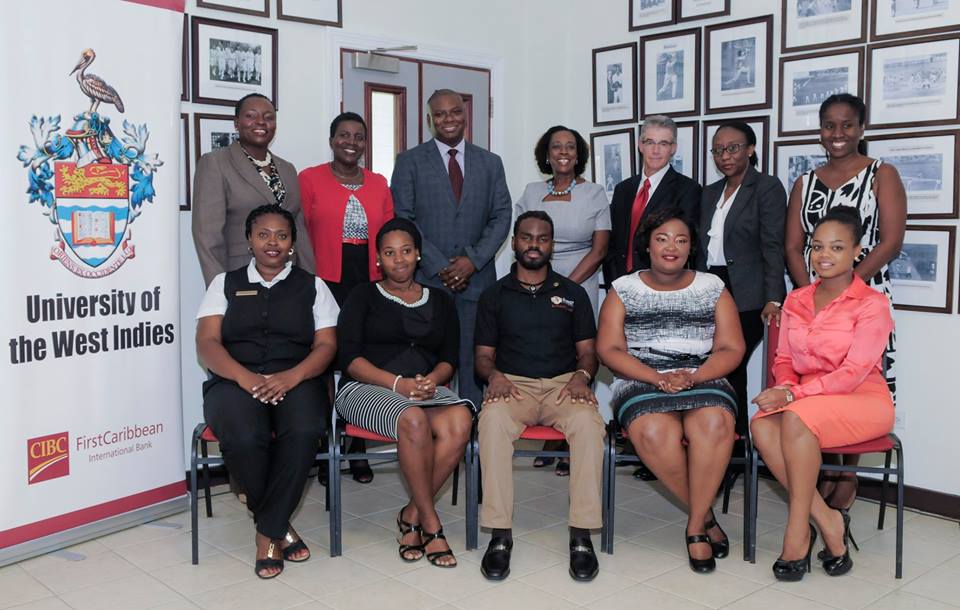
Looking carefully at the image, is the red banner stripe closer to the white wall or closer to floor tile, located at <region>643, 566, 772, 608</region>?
the white wall

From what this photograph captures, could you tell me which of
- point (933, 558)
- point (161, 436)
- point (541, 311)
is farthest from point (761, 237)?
point (161, 436)

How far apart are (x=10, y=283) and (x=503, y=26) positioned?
10.5 ft

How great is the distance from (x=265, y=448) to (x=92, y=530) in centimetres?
88

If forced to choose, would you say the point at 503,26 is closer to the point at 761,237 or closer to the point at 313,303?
the point at 761,237

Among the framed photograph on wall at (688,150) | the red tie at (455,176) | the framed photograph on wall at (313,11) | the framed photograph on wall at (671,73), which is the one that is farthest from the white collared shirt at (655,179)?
the framed photograph on wall at (313,11)

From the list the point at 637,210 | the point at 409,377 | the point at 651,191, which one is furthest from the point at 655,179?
the point at 409,377

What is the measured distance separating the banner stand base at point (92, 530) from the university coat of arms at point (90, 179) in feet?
3.16

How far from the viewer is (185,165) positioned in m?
4.06

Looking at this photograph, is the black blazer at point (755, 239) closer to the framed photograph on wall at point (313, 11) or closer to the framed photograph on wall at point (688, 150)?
the framed photograph on wall at point (688, 150)

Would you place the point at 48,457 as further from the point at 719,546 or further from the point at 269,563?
the point at 719,546

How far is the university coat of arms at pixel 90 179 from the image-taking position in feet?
10.5

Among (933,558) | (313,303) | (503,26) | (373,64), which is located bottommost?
(933,558)

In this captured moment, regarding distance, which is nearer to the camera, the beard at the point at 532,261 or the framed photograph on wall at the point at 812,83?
the beard at the point at 532,261

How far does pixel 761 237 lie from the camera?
377 centimetres
